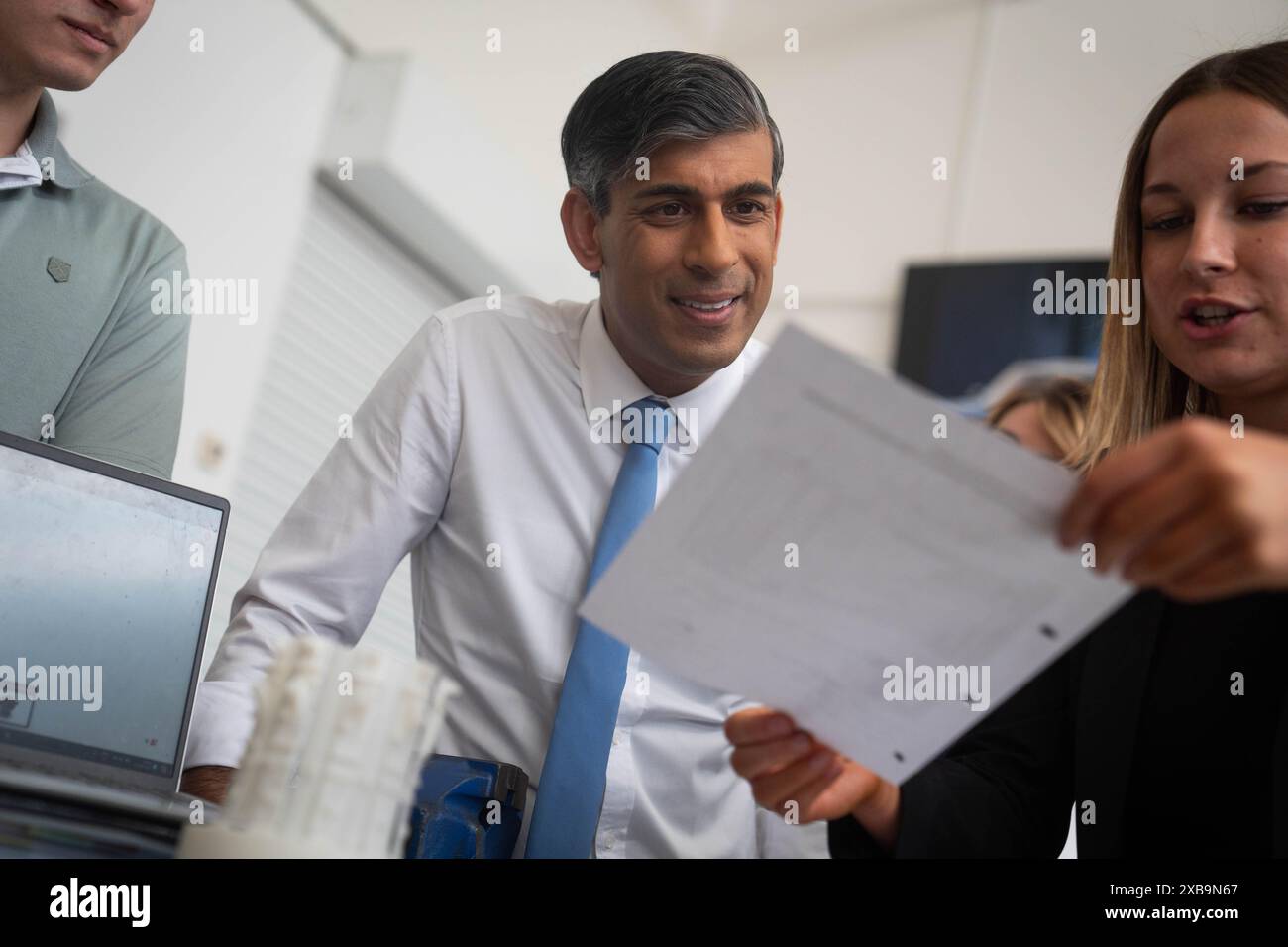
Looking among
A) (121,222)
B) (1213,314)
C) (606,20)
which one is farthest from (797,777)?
(606,20)

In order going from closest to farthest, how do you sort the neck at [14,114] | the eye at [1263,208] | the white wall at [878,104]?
the eye at [1263,208], the neck at [14,114], the white wall at [878,104]

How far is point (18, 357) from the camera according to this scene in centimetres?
145

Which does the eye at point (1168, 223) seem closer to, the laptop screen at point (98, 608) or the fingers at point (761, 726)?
the fingers at point (761, 726)

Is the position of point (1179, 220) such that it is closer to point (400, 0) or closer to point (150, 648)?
point (150, 648)

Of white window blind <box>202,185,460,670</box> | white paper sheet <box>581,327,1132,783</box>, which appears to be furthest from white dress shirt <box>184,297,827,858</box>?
white window blind <box>202,185,460,670</box>

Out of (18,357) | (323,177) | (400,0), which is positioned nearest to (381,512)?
(18,357)

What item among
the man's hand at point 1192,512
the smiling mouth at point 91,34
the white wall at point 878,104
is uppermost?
the white wall at point 878,104

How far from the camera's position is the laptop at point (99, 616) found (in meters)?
0.96

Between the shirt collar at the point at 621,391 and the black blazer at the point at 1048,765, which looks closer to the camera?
the black blazer at the point at 1048,765

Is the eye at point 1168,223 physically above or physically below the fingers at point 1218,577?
above

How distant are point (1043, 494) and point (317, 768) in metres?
0.41

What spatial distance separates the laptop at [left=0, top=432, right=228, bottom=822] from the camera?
96 cm

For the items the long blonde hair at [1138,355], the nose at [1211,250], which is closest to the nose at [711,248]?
the long blonde hair at [1138,355]

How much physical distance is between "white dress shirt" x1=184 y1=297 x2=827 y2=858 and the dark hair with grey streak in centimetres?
26
